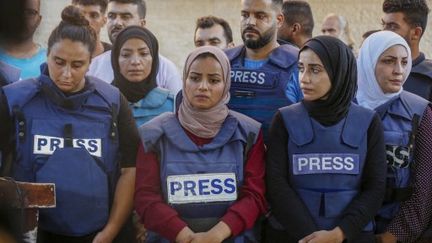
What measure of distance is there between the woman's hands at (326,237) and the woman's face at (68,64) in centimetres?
116

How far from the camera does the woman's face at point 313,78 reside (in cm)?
258

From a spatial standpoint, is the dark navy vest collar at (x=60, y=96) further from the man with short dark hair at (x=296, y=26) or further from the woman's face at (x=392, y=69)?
the man with short dark hair at (x=296, y=26)

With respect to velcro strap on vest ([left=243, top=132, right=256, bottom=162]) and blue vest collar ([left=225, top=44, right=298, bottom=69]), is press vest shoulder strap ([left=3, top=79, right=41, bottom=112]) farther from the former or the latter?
blue vest collar ([left=225, top=44, right=298, bottom=69])

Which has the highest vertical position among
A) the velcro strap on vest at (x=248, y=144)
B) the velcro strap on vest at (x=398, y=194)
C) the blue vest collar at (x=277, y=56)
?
the blue vest collar at (x=277, y=56)

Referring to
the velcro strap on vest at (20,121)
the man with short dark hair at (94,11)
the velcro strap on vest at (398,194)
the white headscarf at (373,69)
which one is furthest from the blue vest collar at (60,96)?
the man with short dark hair at (94,11)

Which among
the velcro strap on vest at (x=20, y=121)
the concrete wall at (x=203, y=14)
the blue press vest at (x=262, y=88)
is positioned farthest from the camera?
the concrete wall at (x=203, y=14)

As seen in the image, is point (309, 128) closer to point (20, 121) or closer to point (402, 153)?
point (402, 153)

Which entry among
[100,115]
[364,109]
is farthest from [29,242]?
[364,109]

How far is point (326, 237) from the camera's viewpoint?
248cm

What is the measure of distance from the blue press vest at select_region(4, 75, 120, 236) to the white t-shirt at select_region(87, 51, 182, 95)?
878 millimetres

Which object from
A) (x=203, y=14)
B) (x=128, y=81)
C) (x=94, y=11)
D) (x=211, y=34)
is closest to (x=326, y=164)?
(x=128, y=81)

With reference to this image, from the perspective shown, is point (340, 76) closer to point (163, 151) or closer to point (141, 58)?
point (163, 151)

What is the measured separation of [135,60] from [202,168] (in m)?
0.96

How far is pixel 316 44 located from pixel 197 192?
2.68 ft
